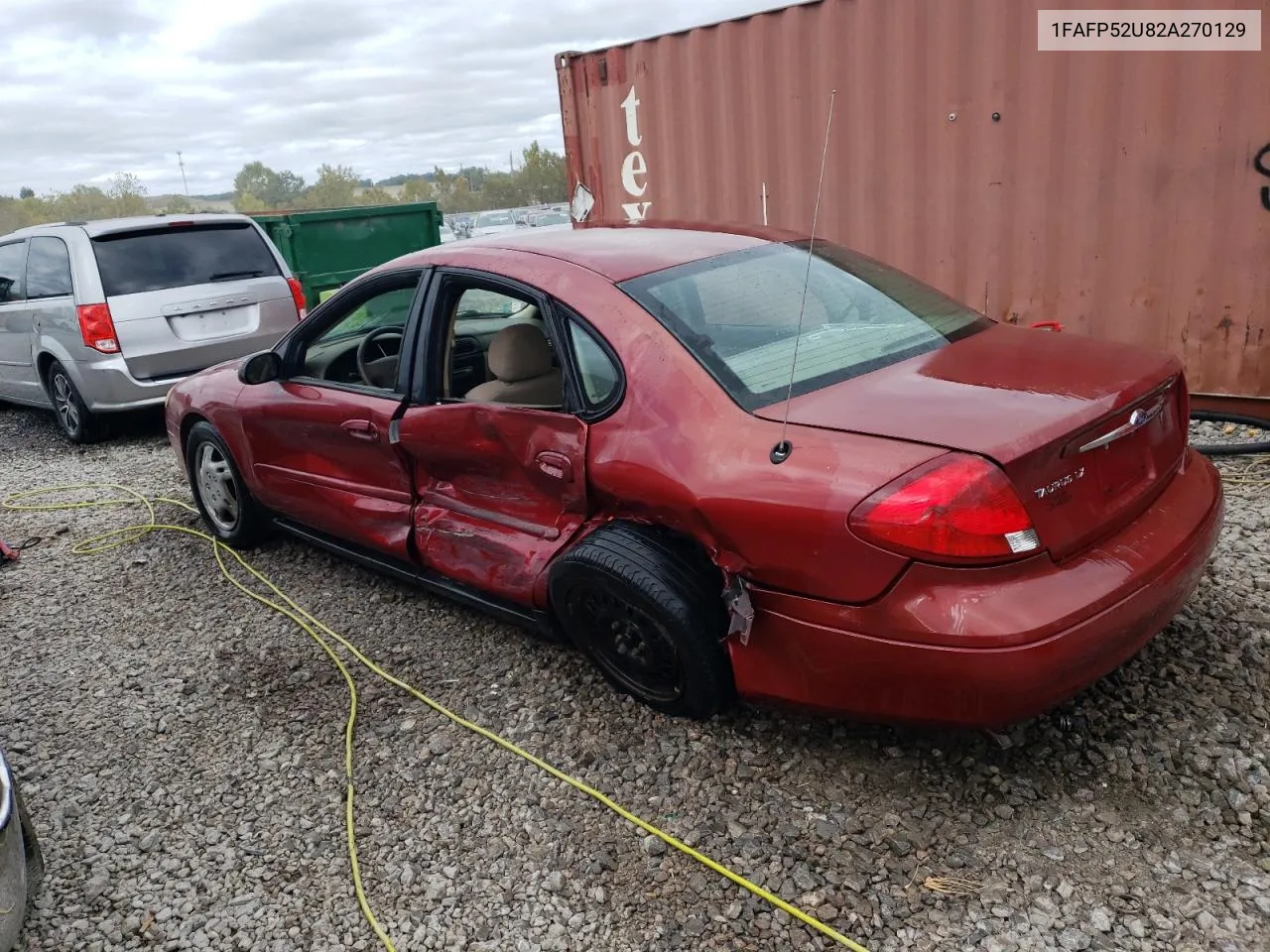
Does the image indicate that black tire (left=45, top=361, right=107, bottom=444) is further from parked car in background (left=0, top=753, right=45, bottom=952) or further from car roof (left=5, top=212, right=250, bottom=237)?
parked car in background (left=0, top=753, right=45, bottom=952)

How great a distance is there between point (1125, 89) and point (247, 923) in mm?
5430

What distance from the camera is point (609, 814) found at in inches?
104

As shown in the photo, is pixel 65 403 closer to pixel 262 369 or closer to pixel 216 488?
pixel 216 488

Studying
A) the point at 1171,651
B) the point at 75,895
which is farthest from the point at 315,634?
the point at 1171,651

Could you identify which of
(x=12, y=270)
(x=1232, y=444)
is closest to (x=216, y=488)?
(x=12, y=270)

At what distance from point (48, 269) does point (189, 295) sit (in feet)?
3.99

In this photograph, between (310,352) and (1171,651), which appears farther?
(310,352)

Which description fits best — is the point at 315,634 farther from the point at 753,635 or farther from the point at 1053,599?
the point at 1053,599

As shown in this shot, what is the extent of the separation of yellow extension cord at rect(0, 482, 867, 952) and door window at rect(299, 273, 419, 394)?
101 cm

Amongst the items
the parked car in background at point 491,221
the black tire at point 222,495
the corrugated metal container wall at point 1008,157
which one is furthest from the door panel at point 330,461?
the parked car in background at point 491,221

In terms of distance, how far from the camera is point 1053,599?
2.18 metres

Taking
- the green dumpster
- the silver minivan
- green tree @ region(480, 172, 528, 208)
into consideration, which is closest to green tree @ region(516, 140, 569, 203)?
green tree @ region(480, 172, 528, 208)

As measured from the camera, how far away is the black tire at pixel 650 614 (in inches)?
103

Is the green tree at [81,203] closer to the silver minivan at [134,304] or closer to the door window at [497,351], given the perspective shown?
the silver minivan at [134,304]
